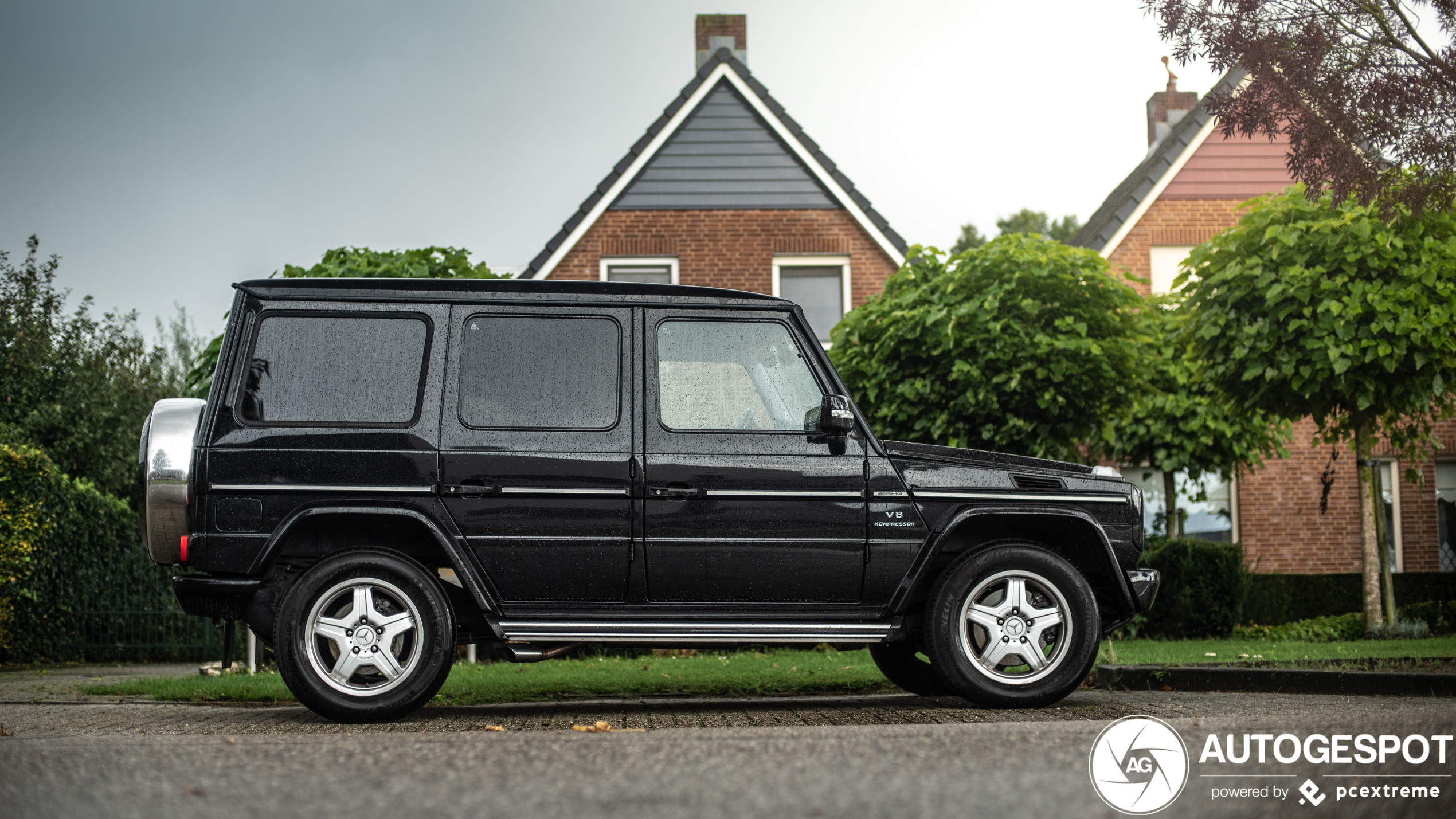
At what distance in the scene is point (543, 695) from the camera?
782cm

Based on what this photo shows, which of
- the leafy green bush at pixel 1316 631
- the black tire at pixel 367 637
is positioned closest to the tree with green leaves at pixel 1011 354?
the leafy green bush at pixel 1316 631

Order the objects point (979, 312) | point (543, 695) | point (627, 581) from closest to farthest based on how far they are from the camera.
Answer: point (627, 581) → point (543, 695) → point (979, 312)

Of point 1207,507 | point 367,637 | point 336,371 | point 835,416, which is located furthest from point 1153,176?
point 367,637

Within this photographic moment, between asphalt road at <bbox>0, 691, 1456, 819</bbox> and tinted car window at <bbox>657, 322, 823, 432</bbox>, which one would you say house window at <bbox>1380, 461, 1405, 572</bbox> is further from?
tinted car window at <bbox>657, 322, 823, 432</bbox>

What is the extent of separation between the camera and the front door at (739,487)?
584 centimetres

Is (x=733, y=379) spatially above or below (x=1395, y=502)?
above

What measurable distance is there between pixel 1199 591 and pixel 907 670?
721 cm

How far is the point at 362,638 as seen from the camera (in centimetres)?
568

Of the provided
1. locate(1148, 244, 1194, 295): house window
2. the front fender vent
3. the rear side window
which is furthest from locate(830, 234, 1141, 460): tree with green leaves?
locate(1148, 244, 1194, 295): house window

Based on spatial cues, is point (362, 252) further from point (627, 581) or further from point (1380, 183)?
point (1380, 183)

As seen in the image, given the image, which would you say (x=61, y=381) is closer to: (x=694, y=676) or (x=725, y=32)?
(x=725, y=32)

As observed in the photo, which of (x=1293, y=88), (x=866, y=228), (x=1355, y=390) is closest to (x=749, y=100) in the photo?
(x=866, y=228)

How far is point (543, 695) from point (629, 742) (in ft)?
12.0

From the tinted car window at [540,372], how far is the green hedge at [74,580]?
9311 millimetres
